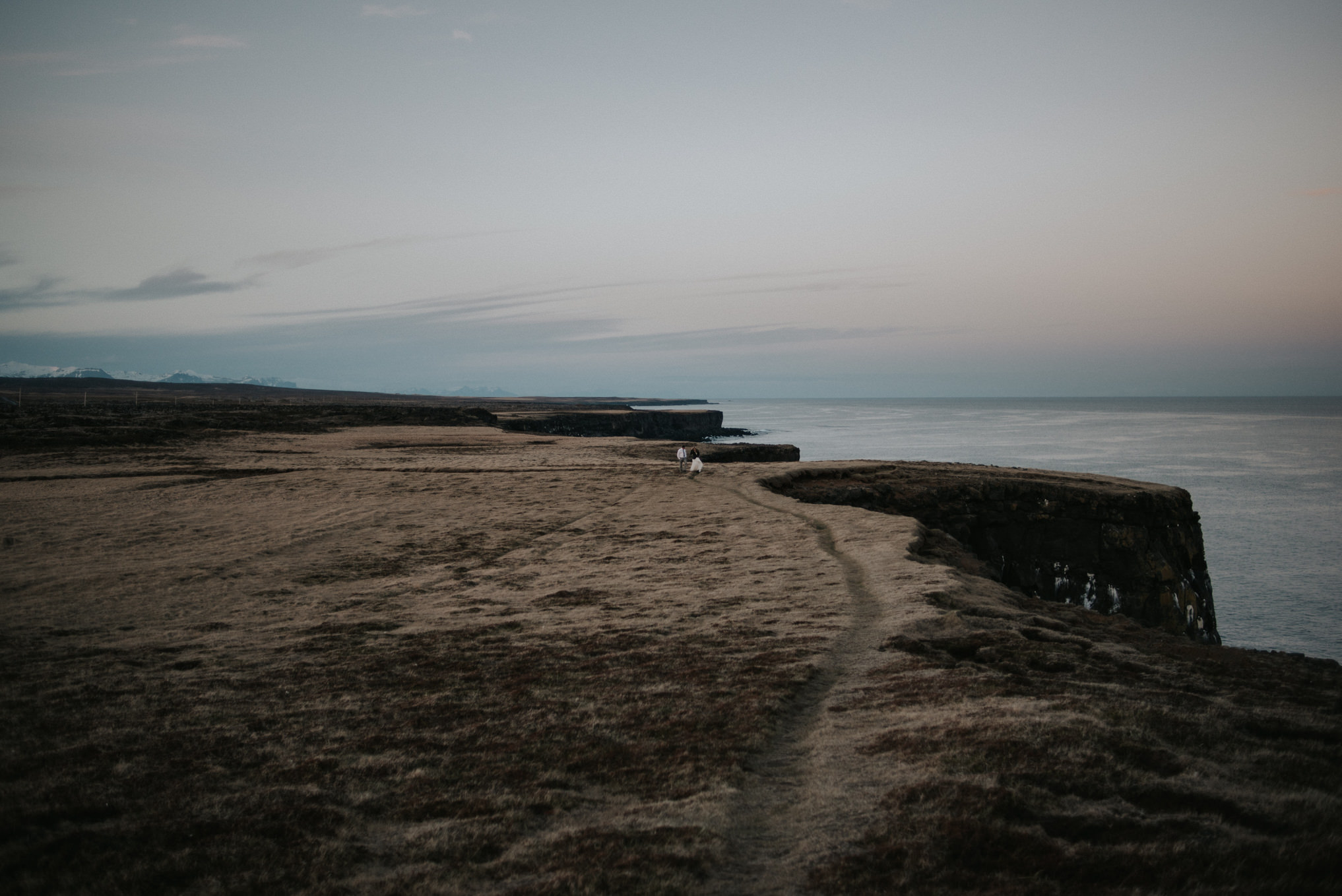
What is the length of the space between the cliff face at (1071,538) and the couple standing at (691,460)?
13.3ft

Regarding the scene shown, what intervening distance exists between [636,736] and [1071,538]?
2381 centimetres

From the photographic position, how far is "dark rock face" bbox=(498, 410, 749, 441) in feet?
285

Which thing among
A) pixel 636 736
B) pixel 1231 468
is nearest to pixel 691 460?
pixel 636 736

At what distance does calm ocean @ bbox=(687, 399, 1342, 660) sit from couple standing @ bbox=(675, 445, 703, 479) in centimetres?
1945

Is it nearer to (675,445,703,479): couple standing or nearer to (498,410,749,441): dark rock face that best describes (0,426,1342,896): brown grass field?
(675,445,703,479): couple standing

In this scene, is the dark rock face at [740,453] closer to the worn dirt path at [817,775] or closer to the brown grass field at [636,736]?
the brown grass field at [636,736]

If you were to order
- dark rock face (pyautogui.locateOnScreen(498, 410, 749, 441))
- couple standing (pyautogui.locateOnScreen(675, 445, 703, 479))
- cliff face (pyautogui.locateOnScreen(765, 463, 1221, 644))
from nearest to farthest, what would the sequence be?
cliff face (pyautogui.locateOnScreen(765, 463, 1221, 644)) < couple standing (pyautogui.locateOnScreen(675, 445, 703, 479)) < dark rock face (pyautogui.locateOnScreen(498, 410, 749, 441))

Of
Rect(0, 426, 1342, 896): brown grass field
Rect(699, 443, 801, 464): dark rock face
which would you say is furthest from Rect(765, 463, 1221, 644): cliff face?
Rect(699, 443, 801, 464): dark rock face

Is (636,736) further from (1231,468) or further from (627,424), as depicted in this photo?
(627,424)

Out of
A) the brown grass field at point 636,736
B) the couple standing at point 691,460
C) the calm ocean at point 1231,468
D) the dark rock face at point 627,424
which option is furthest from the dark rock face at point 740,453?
the dark rock face at point 627,424

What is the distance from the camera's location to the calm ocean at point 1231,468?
27656 millimetres

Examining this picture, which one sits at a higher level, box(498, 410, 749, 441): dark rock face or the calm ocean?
box(498, 410, 749, 441): dark rock face

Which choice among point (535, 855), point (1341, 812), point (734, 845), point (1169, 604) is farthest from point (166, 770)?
point (1169, 604)

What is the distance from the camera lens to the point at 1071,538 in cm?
2555
